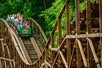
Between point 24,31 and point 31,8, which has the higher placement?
point 31,8

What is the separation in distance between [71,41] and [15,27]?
9.54 m

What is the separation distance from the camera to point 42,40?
1723 centimetres

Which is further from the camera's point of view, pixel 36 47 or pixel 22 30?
pixel 22 30

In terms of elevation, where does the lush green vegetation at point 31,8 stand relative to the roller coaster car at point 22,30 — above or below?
above

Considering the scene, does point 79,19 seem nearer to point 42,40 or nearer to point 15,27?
point 42,40

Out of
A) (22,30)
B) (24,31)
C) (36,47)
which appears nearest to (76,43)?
(36,47)

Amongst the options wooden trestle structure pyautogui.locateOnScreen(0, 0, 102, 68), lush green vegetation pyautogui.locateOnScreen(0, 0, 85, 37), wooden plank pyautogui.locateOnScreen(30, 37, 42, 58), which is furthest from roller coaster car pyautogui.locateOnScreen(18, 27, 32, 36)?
lush green vegetation pyautogui.locateOnScreen(0, 0, 85, 37)

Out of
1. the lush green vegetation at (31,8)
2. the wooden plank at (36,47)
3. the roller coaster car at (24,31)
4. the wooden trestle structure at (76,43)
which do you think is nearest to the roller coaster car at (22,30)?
the roller coaster car at (24,31)

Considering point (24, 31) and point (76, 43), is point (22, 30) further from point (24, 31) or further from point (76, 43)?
point (76, 43)

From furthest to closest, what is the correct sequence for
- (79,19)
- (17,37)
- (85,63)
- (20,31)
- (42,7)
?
(42,7), (20,31), (17,37), (79,19), (85,63)

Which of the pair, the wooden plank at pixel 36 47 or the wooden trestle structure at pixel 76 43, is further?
the wooden plank at pixel 36 47

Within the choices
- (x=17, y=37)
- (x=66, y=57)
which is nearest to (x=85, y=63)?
(x=66, y=57)

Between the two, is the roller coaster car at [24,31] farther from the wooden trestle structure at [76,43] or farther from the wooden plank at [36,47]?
the wooden trestle structure at [76,43]

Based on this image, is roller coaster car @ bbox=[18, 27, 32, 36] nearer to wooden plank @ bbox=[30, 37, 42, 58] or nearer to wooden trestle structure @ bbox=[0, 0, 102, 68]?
wooden plank @ bbox=[30, 37, 42, 58]
